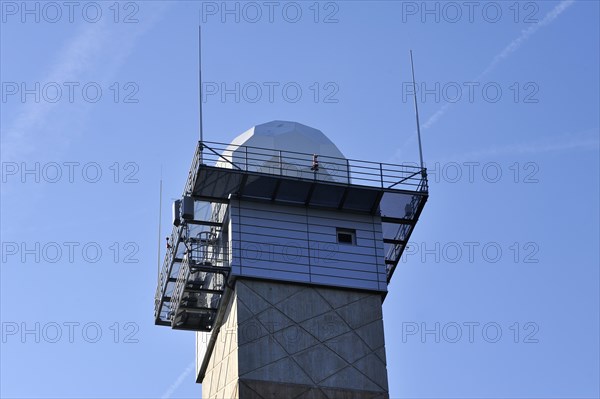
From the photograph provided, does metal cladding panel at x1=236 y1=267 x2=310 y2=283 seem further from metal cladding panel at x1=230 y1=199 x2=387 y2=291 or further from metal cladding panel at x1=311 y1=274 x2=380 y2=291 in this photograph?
metal cladding panel at x1=311 y1=274 x2=380 y2=291

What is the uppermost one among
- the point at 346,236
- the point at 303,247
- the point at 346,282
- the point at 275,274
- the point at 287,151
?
the point at 287,151

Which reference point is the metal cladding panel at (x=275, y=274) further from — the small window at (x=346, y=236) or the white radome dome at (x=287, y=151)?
the white radome dome at (x=287, y=151)

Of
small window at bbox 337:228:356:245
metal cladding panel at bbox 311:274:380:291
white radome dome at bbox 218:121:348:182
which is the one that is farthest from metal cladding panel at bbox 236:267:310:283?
white radome dome at bbox 218:121:348:182

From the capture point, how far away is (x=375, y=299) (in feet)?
207

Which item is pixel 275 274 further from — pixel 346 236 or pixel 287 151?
pixel 287 151

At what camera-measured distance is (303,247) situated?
6316cm

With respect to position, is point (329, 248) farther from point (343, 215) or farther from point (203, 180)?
point (203, 180)

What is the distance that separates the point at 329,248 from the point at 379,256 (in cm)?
225

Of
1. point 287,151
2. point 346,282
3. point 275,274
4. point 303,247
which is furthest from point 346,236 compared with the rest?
point 287,151

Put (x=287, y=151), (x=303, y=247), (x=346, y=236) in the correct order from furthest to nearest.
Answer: (x=287, y=151), (x=346, y=236), (x=303, y=247)

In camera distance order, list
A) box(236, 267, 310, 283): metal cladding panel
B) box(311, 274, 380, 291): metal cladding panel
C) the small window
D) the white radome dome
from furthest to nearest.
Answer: the white radome dome
the small window
box(311, 274, 380, 291): metal cladding panel
box(236, 267, 310, 283): metal cladding panel

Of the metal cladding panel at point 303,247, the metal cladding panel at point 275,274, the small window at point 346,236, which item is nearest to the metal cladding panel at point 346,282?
the metal cladding panel at point 303,247

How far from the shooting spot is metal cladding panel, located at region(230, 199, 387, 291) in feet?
204

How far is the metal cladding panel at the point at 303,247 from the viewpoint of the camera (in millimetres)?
62281
